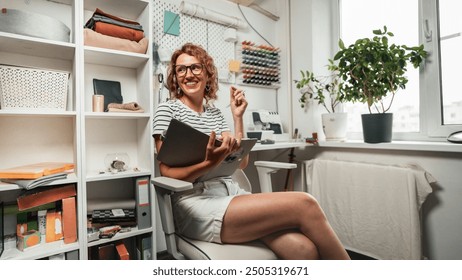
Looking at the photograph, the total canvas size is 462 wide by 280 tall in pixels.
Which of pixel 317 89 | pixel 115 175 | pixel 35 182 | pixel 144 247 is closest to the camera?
pixel 35 182

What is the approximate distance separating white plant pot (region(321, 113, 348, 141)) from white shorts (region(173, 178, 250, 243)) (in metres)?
1.07

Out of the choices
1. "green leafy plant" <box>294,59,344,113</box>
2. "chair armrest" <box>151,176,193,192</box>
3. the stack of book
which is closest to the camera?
"chair armrest" <box>151,176,193,192</box>

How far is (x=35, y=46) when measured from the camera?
1246mm

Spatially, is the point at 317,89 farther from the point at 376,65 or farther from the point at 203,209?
the point at 203,209

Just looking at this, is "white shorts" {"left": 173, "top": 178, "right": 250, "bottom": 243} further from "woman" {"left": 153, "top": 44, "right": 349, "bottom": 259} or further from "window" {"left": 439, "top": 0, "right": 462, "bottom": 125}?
"window" {"left": 439, "top": 0, "right": 462, "bottom": 125}

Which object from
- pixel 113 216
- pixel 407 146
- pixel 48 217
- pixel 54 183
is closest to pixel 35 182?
pixel 54 183

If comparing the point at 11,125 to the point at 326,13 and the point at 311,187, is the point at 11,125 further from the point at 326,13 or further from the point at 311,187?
the point at 326,13

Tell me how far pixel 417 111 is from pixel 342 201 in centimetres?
75

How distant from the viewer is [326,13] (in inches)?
85.7

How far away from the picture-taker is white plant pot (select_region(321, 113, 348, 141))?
1.84 metres

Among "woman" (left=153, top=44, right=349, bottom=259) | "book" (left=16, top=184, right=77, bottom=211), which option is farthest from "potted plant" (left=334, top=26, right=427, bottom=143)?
"book" (left=16, top=184, right=77, bottom=211)

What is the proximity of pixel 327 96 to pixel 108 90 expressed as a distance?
1.58 meters

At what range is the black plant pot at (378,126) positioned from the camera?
62.5 inches
